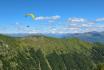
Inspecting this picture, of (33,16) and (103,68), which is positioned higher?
(33,16)

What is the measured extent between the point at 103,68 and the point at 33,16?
4353cm

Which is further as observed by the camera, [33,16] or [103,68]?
[33,16]

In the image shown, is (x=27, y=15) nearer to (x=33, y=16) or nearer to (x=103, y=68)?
(x=33, y=16)

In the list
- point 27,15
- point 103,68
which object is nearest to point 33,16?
point 27,15

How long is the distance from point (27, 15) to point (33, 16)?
2.96 meters

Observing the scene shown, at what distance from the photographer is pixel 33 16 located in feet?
346

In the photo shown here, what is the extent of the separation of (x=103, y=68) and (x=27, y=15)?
43686 mm

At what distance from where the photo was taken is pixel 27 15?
104 metres

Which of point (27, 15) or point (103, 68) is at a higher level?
Result: point (27, 15)

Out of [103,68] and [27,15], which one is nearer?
[103,68]

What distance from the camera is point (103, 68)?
72.9 meters
